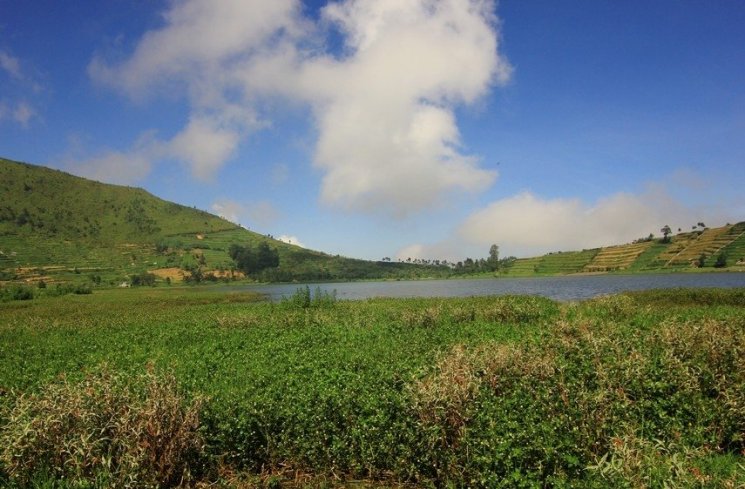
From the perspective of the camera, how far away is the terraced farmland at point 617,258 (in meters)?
172

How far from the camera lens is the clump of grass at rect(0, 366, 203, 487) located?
8.02 metres

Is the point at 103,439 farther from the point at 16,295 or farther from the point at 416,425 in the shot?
the point at 16,295

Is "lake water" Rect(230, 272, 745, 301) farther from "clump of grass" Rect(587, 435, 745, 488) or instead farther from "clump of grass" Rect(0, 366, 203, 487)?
"clump of grass" Rect(0, 366, 203, 487)

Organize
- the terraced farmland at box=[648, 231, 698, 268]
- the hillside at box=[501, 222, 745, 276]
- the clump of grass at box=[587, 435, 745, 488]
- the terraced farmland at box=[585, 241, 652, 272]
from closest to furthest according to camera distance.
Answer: the clump of grass at box=[587, 435, 745, 488], the hillside at box=[501, 222, 745, 276], the terraced farmland at box=[648, 231, 698, 268], the terraced farmland at box=[585, 241, 652, 272]

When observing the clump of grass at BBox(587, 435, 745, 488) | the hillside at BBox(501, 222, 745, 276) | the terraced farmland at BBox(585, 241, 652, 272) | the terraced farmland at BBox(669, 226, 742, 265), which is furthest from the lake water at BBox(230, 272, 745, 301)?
the clump of grass at BBox(587, 435, 745, 488)

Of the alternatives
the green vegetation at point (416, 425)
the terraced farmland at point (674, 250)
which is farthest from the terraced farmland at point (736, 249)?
the green vegetation at point (416, 425)

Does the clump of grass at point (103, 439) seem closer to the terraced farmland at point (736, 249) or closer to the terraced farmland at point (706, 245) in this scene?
the terraced farmland at point (736, 249)

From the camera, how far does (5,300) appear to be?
68000 mm

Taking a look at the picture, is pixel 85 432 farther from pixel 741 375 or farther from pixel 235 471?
pixel 741 375

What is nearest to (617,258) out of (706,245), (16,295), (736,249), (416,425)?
(706,245)

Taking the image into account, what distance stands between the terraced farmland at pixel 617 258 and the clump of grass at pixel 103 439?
186 metres

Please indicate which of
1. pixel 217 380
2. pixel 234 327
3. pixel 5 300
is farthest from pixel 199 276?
pixel 217 380

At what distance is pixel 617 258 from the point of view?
7210 inches

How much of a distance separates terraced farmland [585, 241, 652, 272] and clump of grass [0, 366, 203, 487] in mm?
186003
